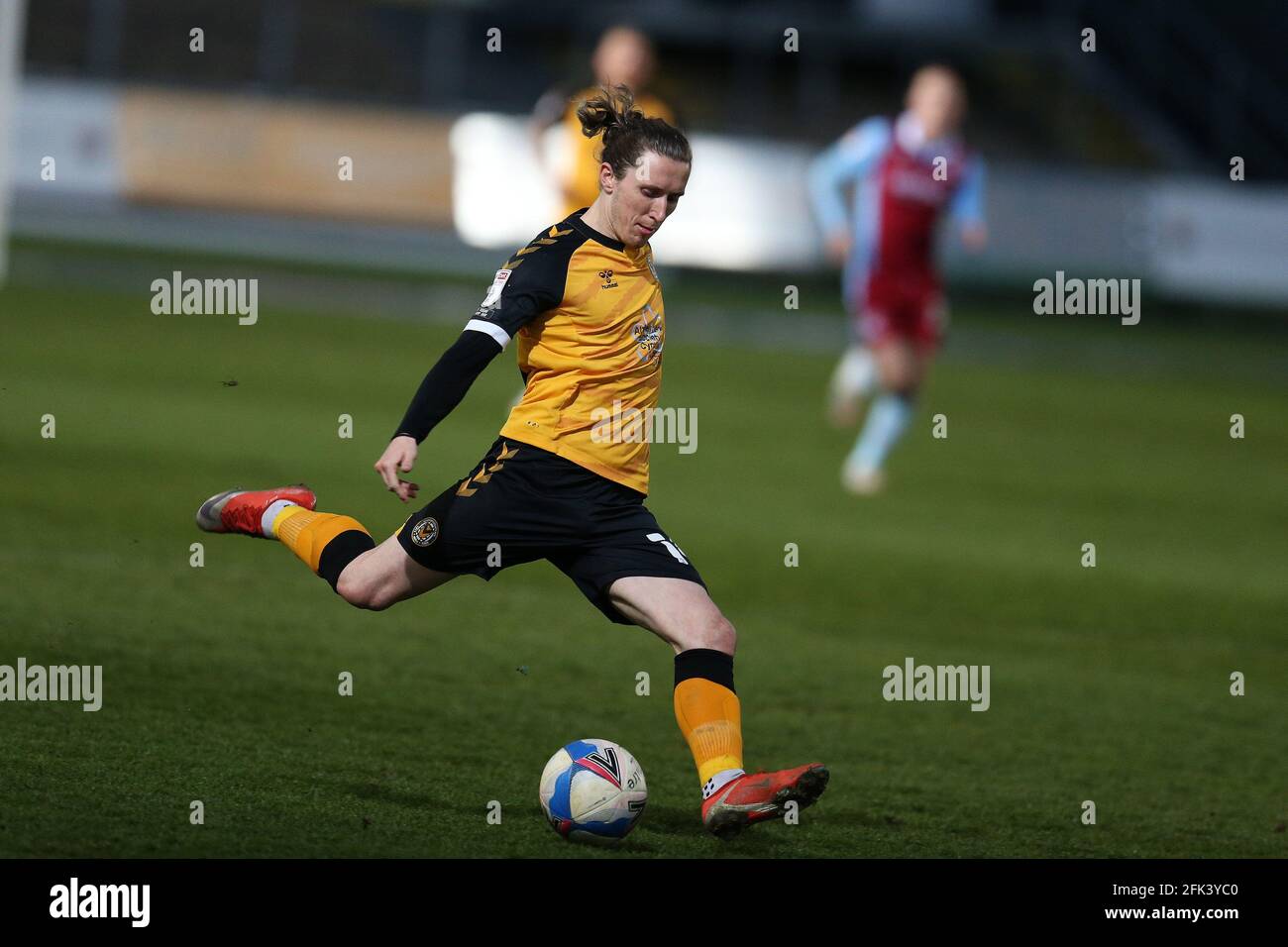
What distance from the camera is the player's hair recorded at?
517cm

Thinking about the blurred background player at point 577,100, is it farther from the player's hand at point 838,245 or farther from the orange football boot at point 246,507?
the orange football boot at point 246,507

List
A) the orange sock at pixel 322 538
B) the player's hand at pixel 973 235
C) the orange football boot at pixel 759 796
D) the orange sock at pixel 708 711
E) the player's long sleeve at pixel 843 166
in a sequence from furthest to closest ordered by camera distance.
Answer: the player's long sleeve at pixel 843 166 < the player's hand at pixel 973 235 < the orange sock at pixel 322 538 < the orange sock at pixel 708 711 < the orange football boot at pixel 759 796

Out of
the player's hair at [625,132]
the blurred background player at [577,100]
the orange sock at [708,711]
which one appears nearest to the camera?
the orange sock at [708,711]

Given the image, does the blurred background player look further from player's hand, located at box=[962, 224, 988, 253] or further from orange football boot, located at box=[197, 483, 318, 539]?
orange football boot, located at box=[197, 483, 318, 539]

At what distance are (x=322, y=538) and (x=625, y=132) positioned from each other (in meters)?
1.62

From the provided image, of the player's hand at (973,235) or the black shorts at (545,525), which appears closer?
the black shorts at (545,525)

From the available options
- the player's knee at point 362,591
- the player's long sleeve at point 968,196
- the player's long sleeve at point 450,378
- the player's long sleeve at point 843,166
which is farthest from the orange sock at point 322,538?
the player's long sleeve at point 968,196

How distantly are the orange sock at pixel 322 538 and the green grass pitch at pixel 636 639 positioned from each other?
55 centimetres

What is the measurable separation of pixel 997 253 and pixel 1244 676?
1771cm

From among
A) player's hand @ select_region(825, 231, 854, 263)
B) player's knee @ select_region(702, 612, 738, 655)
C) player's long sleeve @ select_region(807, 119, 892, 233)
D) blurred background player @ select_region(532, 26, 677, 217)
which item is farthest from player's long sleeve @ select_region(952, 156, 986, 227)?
player's knee @ select_region(702, 612, 738, 655)

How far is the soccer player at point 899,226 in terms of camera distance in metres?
12.7

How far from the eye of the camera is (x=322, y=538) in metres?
5.82

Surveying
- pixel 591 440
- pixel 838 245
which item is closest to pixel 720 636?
pixel 591 440

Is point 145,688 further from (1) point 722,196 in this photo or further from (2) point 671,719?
(1) point 722,196
